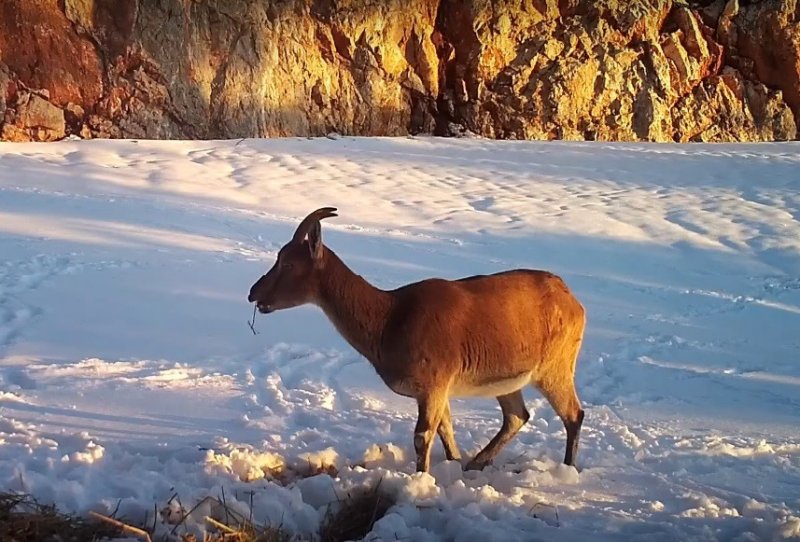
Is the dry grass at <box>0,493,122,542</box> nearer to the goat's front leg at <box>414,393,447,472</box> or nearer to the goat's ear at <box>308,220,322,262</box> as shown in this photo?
the goat's front leg at <box>414,393,447,472</box>

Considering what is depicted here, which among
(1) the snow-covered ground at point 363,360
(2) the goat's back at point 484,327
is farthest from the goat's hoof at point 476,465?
(2) the goat's back at point 484,327

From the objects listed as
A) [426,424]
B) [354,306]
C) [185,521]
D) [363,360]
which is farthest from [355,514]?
[363,360]

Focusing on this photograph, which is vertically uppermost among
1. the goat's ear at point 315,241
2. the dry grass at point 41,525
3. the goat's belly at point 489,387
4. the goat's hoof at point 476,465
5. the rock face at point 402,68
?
the rock face at point 402,68

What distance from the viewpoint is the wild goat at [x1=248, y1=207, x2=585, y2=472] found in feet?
17.8

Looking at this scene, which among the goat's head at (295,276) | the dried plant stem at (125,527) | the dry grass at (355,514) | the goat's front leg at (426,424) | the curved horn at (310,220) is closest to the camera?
the dried plant stem at (125,527)

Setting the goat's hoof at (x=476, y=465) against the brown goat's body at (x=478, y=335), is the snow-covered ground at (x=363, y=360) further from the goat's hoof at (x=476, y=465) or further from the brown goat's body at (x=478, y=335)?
the brown goat's body at (x=478, y=335)

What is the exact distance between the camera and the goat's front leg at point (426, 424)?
5.41 meters

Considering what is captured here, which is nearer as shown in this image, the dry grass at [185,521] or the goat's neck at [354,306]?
the dry grass at [185,521]

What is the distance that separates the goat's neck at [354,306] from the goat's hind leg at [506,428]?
1.07 m

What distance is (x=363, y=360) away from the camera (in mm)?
8258

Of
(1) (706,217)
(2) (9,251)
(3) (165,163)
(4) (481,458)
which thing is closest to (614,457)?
(4) (481,458)

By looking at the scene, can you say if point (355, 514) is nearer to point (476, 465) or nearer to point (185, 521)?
point (185, 521)

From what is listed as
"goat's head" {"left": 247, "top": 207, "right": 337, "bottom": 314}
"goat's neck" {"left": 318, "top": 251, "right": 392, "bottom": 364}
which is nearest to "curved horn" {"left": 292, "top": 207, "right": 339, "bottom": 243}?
"goat's head" {"left": 247, "top": 207, "right": 337, "bottom": 314}

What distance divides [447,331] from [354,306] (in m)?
0.67
